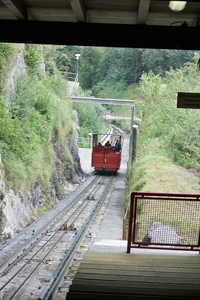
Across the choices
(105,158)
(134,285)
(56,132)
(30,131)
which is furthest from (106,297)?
(105,158)

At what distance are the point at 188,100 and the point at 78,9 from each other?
8.95 ft

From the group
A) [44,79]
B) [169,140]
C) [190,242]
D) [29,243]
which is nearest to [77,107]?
[44,79]

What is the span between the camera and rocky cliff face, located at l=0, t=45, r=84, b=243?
1184 cm

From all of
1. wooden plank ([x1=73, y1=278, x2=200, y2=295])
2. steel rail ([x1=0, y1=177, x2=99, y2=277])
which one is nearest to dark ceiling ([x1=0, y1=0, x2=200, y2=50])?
wooden plank ([x1=73, y1=278, x2=200, y2=295])

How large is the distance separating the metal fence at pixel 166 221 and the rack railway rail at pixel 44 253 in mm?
2064

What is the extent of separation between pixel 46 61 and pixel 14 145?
18045 millimetres

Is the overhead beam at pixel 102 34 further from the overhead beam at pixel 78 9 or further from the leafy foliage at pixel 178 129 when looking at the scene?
the leafy foliage at pixel 178 129

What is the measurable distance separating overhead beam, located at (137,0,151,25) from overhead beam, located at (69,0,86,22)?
0.80 metres

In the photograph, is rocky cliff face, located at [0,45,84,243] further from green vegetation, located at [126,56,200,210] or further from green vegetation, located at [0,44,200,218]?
green vegetation, located at [126,56,200,210]

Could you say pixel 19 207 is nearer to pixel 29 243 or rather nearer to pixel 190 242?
pixel 29 243

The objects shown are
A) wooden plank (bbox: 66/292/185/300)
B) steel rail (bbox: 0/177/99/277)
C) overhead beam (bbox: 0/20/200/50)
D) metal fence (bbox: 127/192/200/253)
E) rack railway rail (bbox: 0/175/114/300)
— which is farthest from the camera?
steel rail (bbox: 0/177/99/277)

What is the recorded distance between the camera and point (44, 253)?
10445 millimetres

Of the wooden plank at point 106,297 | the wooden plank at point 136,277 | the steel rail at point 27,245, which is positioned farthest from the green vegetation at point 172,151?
the wooden plank at point 106,297

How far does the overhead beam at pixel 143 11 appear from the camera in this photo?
15.9ft
